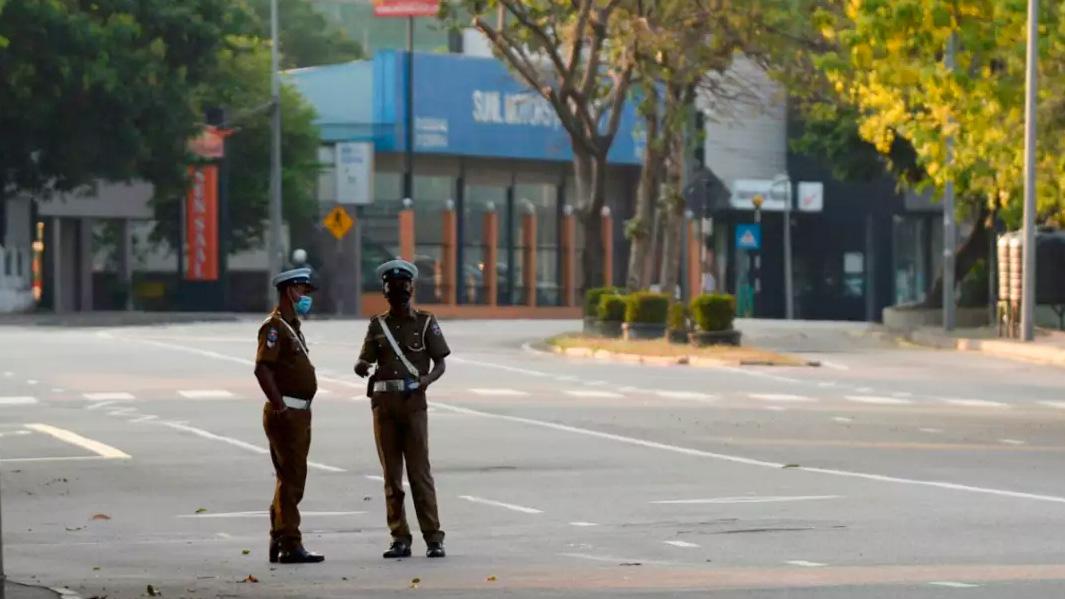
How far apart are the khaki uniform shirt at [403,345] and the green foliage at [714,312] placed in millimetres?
32245

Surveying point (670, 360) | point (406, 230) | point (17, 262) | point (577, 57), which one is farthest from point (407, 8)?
point (670, 360)

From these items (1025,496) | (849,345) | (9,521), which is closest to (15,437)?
(9,521)

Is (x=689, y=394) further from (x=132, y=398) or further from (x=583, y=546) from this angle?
(x=583, y=546)

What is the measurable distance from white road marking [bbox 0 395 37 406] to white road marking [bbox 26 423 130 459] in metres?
3.82

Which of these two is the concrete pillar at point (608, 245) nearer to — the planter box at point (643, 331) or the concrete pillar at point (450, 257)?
the concrete pillar at point (450, 257)

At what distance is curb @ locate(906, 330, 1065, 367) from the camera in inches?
1807

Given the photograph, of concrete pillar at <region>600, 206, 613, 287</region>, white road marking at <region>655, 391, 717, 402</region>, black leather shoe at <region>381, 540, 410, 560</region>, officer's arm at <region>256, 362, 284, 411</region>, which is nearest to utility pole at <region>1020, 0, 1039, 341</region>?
white road marking at <region>655, 391, 717, 402</region>

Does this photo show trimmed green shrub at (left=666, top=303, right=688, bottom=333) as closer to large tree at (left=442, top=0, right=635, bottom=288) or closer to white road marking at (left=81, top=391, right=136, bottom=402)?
large tree at (left=442, top=0, right=635, bottom=288)

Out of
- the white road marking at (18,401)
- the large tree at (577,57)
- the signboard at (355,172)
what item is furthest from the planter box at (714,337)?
the signboard at (355,172)

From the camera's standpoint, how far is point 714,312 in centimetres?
4781

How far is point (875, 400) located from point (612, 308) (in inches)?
762

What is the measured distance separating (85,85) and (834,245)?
104 ft

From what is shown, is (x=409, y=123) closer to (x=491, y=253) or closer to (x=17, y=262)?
(x=491, y=253)

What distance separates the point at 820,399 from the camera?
34188 mm
